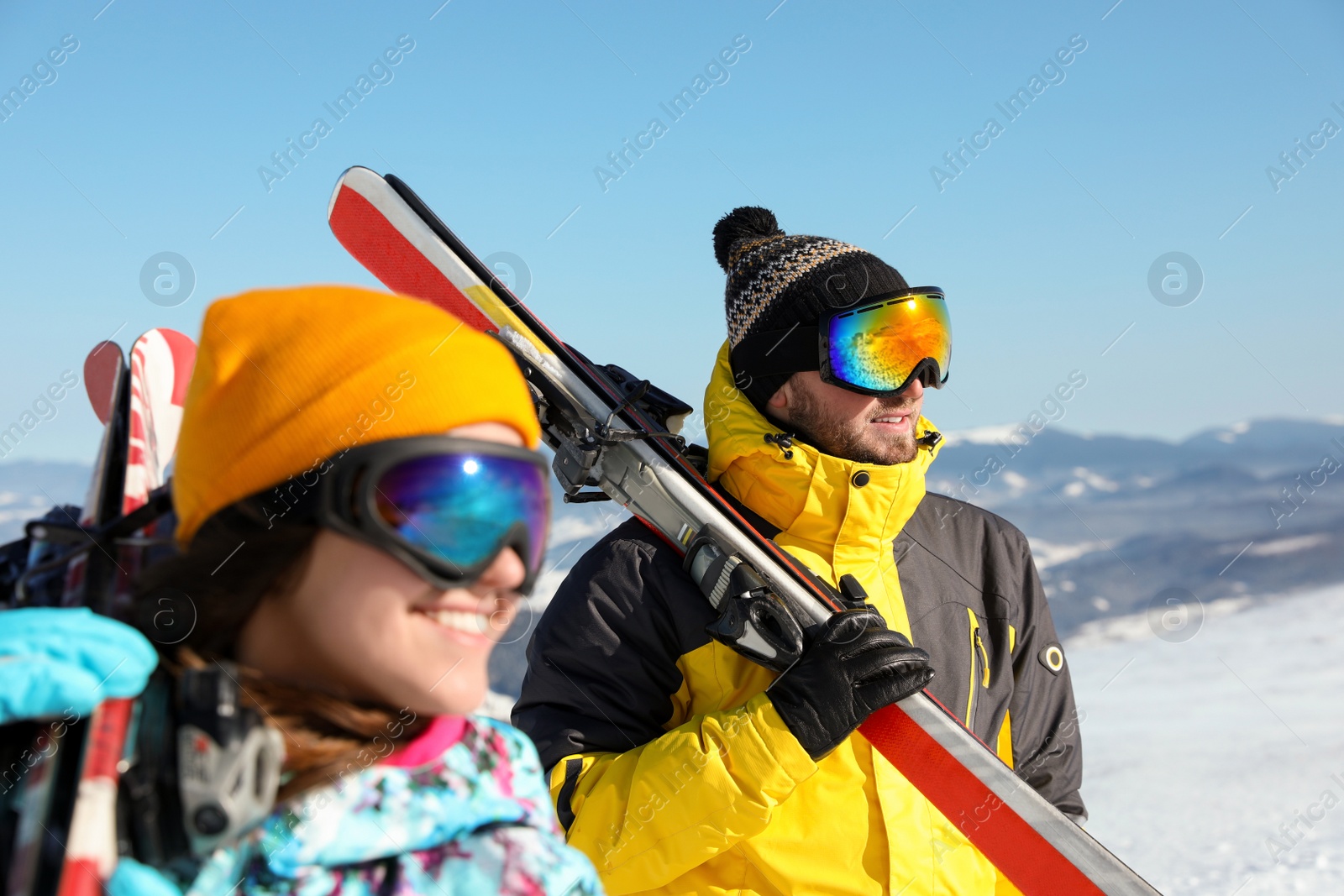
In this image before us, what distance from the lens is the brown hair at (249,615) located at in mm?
871

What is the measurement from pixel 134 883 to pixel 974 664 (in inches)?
76.1

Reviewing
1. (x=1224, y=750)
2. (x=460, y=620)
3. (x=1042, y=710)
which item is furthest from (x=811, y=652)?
(x=1224, y=750)

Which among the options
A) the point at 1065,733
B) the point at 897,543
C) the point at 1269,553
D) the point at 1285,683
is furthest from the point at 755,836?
the point at 1269,553

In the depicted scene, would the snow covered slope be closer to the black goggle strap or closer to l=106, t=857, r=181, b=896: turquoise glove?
the black goggle strap

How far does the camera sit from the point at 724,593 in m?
2.07

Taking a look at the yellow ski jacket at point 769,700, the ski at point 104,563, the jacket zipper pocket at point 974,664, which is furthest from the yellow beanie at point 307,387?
the jacket zipper pocket at point 974,664

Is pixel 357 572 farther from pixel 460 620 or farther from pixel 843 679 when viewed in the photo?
pixel 843 679

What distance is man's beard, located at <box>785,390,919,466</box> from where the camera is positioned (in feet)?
7.67

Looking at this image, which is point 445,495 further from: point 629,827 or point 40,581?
point 629,827

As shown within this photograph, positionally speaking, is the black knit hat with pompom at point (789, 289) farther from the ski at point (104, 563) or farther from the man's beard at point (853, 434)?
the ski at point (104, 563)

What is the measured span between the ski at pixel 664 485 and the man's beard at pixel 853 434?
0.97 ft

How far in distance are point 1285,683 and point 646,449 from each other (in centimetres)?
704

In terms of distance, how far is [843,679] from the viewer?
1.98 meters

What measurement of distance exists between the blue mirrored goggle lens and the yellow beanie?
0.04 m
